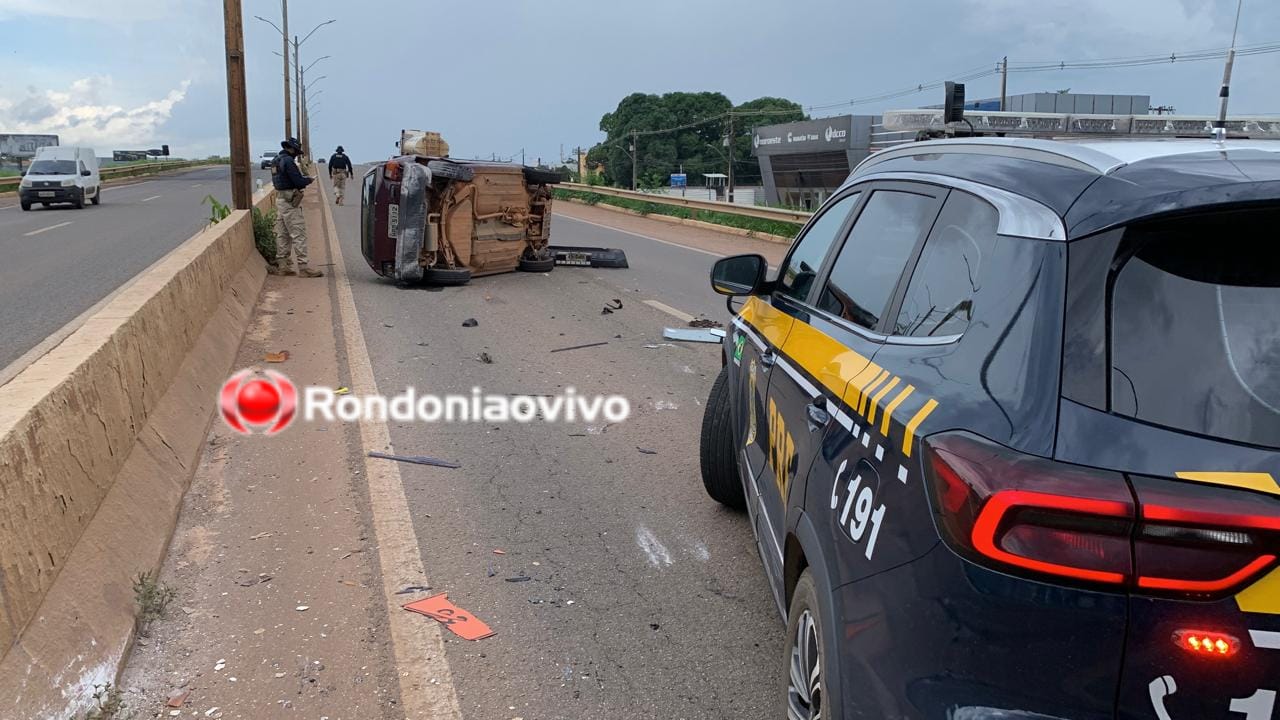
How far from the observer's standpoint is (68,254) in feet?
53.4

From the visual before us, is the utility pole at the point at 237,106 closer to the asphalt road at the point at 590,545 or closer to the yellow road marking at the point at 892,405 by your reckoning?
the asphalt road at the point at 590,545

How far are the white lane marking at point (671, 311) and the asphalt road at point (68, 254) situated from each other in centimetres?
649

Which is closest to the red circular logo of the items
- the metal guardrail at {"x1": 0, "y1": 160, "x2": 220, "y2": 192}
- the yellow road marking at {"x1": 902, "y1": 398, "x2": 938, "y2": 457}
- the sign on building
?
the yellow road marking at {"x1": 902, "y1": 398, "x2": 938, "y2": 457}

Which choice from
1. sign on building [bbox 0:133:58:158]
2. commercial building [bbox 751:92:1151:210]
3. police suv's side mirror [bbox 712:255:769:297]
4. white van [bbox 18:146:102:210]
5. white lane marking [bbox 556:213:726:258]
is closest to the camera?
police suv's side mirror [bbox 712:255:769:297]

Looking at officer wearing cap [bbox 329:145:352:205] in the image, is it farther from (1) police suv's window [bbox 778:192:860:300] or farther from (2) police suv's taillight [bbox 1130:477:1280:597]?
(2) police suv's taillight [bbox 1130:477:1280:597]

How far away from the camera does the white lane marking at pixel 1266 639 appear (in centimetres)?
154

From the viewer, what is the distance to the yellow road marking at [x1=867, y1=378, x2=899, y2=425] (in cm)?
216

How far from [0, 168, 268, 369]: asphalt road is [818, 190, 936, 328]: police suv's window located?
7963 millimetres

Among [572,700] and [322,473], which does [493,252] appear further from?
[572,700]

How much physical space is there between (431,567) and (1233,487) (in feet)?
11.3

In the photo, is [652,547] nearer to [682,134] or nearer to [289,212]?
[289,212]

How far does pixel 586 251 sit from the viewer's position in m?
16.2

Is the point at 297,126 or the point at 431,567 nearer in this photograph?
the point at 431,567

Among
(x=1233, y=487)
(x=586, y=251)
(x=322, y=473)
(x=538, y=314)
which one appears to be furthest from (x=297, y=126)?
(x=1233, y=487)
